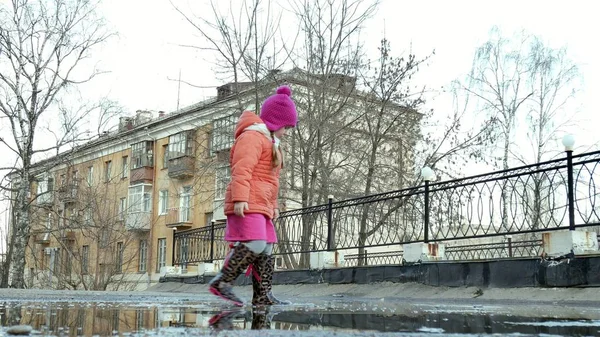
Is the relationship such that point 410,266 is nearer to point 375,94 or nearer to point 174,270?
point 174,270

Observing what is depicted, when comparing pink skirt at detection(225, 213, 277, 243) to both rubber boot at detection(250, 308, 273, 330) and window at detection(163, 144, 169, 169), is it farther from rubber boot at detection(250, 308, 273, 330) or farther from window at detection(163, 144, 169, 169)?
window at detection(163, 144, 169, 169)

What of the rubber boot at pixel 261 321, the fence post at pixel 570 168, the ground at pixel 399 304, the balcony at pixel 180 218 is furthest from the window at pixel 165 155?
the rubber boot at pixel 261 321

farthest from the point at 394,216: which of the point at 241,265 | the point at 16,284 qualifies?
the point at 16,284

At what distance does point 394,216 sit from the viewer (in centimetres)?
964

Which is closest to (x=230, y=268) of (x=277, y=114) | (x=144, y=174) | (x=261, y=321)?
(x=277, y=114)

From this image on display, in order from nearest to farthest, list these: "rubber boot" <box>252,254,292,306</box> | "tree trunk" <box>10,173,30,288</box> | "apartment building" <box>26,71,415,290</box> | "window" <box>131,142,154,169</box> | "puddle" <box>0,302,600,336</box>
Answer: "puddle" <box>0,302,600,336</box> < "rubber boot" <box>252,254,292,306</box> < "apartment building" <box>26,71,415,290</box> < "tree trunk" <box>10,173,30,288</box> < "window" <box>131,142,154,169</box>

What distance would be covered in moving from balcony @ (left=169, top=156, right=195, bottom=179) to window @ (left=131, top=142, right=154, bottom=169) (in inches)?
136

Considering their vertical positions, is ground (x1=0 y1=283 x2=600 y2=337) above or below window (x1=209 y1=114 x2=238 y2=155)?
below

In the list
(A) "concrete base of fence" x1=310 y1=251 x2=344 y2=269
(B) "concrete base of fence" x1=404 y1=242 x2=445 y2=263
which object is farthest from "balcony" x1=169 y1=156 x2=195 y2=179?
(B) "concrete base of fence" x1=404 y1=242 x2=445 y2=263

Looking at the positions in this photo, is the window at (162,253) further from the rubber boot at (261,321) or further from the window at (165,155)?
the rubber boot at (261,321)

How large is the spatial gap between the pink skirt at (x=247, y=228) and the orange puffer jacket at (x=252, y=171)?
0.05 meters

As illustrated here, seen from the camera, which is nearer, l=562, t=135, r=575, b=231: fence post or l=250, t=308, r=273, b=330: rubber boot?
l=250, t=308, r=273, b=330: rubber boot

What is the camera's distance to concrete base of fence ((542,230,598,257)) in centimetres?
625

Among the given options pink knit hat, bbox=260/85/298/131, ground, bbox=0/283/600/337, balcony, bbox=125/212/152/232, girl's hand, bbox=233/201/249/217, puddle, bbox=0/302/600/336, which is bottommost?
ground, bbox=0/283/600/337
